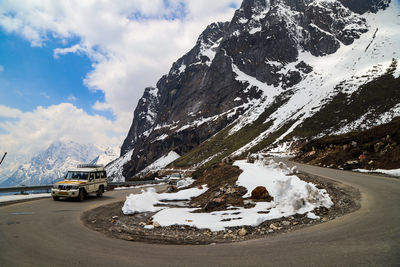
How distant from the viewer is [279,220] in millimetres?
7875

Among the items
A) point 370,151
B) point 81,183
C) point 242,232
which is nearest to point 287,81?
point 370,151

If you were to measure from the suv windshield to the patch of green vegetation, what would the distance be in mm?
65292

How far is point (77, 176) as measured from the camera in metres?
16.4

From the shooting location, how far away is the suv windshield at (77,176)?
16272 millimetres

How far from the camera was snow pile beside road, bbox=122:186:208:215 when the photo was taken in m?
11.6

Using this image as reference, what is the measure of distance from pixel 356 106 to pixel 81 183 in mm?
78296

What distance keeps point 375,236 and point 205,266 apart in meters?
4.07

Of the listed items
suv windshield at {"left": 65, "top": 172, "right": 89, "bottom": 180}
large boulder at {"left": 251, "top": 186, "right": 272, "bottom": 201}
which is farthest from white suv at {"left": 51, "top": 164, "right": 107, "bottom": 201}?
large boulder at {"left": 251, "top": 186, "right": 272, "bottom": 201}

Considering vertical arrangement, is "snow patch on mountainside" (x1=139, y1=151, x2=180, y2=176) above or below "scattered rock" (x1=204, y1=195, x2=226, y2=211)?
above

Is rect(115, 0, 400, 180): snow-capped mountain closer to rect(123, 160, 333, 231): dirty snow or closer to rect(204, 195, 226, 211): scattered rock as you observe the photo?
rect(123, 160, 333, 231): dirty snow

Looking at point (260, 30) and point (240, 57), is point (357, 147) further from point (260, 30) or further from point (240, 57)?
point (260, 30)

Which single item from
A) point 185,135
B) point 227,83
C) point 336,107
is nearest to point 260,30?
point 227,83

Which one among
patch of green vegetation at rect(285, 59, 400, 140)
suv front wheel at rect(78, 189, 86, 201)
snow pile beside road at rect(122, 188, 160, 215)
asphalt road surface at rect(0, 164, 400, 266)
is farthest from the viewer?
patch of green vegetation at rect(285, 59, 400, 140)

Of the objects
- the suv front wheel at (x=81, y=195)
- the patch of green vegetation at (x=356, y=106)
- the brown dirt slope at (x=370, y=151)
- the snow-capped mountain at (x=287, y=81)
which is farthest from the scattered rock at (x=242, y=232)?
the patch of green vegetation at (x=356, y=106)
